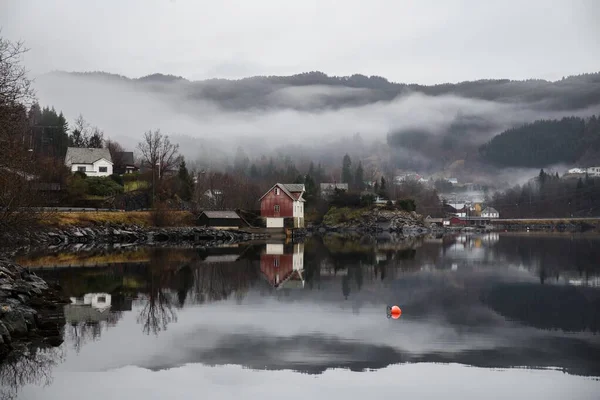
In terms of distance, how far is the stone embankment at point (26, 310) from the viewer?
17.0 metres

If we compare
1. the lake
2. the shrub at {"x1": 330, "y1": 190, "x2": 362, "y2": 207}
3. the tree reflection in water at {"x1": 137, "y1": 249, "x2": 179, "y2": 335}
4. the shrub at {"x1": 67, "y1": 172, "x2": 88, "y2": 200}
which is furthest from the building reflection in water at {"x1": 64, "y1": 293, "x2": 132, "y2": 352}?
the shrub at {"x1": 330, "y1": 190, "x2": 362, "y2": 207}

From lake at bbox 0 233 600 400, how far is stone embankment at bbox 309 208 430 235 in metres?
99.3

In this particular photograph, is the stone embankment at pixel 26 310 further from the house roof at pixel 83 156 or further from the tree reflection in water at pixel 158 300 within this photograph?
the house roof at pixel 83 156

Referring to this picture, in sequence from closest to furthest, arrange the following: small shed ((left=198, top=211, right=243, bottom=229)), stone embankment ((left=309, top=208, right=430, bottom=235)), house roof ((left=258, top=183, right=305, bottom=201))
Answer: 1. small shed ((left=198, top=211, right=243, bottom=229))
2. house roof ((left=258, top=183, right=305, bottom=201))
3. stone embankment ((left=309, top=208, right=430, bottom=235))

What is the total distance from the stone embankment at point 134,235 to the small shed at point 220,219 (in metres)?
3.79

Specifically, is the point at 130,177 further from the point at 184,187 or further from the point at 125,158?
the point at 125,158

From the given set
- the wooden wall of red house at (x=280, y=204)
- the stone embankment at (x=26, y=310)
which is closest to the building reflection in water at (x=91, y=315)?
the stone embankment at (x=26, y=310)

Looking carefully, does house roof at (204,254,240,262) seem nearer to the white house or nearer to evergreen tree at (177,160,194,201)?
evergreen tree at (177,160,194,201)

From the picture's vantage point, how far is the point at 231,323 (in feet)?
66.9

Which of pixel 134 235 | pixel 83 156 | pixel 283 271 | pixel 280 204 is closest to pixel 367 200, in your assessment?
pixel 280 204

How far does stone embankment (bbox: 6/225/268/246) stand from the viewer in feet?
209

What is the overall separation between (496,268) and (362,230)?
302 ft

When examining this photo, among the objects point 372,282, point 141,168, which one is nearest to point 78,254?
point 372,282

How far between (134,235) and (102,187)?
18.3 metres
